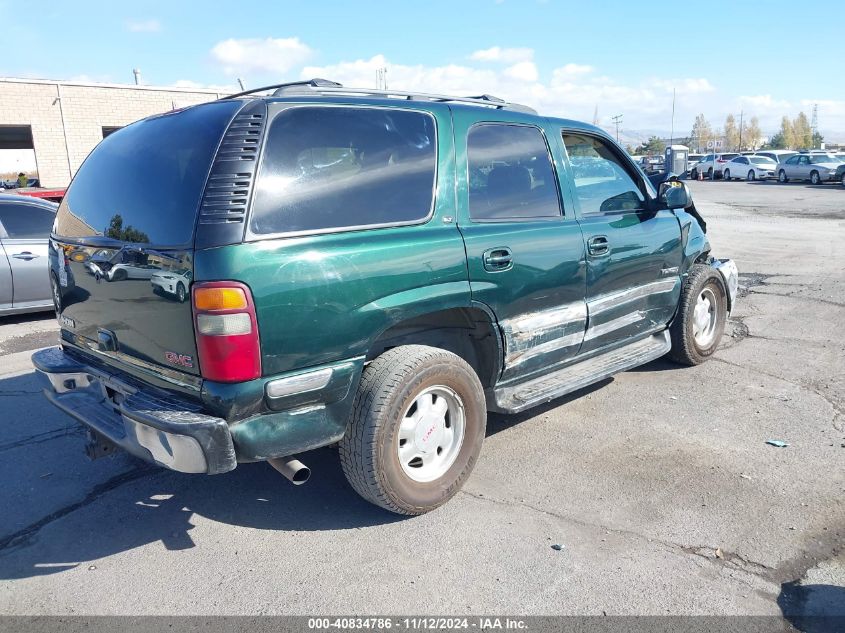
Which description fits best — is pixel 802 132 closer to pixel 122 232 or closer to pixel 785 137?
pixel 785 137

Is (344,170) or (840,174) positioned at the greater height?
(344,170)

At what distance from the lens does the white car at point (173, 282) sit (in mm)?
2840

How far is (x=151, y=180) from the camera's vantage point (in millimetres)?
3234

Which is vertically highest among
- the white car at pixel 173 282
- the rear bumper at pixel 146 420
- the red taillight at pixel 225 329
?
the white car at pixel 173 282

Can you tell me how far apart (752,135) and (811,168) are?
102m

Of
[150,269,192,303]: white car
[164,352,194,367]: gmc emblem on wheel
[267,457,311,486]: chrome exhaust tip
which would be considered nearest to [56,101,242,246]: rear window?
[150,269,192,303]: white car

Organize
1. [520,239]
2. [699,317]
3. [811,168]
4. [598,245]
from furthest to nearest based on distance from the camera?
1. [811,168]
2. [699,317]
3. [598,245]
4. [520,239]

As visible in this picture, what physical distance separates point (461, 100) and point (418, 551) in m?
2.51

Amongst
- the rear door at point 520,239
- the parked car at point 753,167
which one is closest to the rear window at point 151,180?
the rear door at point 520,239

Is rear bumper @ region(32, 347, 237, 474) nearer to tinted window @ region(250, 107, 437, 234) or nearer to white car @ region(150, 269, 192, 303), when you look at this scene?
white car @ region(150, 269, 192, 303)

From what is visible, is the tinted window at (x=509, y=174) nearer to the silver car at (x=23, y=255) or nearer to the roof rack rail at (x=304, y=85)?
the roof rack rail at (x=304, y=85)

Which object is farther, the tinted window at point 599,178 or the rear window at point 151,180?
the tinted window at point 599,178

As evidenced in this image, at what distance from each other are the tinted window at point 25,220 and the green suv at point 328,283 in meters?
4.37

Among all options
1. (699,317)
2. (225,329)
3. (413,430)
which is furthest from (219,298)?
(699,317)
